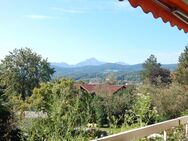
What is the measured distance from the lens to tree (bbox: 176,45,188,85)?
4351 cm

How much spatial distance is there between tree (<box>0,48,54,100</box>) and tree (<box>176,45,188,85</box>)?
83.3 ft

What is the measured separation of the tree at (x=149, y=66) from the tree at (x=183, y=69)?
1879 centimetres

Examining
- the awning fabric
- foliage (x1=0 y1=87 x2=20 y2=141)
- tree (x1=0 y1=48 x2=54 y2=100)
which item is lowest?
foliage (x1=0 y1=87 x2=20 y2=141)

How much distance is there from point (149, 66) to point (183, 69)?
29.1m

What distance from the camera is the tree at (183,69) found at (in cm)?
4351

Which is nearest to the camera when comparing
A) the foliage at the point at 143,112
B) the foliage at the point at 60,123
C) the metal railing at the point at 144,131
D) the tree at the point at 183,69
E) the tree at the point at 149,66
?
the metal railing at the point at 144,131

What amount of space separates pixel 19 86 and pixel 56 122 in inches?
2296

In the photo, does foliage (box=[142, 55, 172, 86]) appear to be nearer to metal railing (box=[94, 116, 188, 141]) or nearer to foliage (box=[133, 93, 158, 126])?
foliage (box=[133, 93, 158, 126])

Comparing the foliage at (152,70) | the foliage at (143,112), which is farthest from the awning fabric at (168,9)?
the foliage at (152,70)

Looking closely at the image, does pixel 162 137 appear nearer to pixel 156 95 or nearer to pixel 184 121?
pixel 184 121

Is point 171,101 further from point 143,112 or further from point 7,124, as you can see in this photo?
point 143,112

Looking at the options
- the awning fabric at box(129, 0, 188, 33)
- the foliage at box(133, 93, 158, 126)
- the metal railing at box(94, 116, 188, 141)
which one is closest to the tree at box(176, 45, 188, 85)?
the foliage at box(133, 93, 158, 126)

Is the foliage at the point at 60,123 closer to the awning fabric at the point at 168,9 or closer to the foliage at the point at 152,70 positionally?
the awning fabric at the point at 168,9

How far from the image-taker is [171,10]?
280cm
